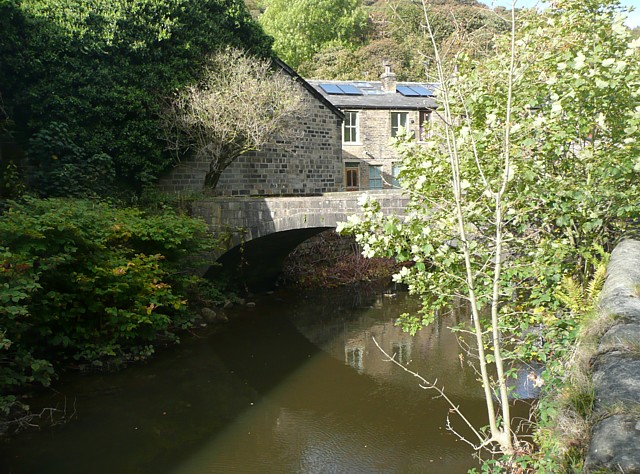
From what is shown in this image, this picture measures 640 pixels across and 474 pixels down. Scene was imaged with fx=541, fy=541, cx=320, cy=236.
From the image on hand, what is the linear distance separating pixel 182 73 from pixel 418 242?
1156 centimetres

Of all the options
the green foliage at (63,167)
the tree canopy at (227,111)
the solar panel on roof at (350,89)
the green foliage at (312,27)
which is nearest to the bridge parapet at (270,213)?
the green foliage at (63,167)

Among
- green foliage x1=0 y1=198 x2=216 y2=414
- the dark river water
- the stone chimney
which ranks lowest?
the dark river water

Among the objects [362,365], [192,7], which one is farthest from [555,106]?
[192,7]

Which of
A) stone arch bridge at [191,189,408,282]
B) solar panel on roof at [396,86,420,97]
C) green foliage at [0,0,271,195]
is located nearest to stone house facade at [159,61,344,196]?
green foliage at [0,0,271,195]

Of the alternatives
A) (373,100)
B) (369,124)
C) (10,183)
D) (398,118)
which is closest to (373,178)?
(369,124)

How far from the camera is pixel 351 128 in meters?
22.3

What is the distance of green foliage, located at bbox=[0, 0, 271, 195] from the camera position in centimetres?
1177

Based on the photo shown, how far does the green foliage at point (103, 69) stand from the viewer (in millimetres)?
11766

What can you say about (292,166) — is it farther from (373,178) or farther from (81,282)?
(81,282)

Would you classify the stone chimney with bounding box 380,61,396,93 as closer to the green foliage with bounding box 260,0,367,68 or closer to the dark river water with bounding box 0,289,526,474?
the green foliage with bounding box 260,0,367,68

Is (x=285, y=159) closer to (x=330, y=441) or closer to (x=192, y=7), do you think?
(x=192, y=7)

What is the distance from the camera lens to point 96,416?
6.89m

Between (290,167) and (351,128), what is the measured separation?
6296 millimetres

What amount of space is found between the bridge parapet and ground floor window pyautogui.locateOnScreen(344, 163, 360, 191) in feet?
37.2
